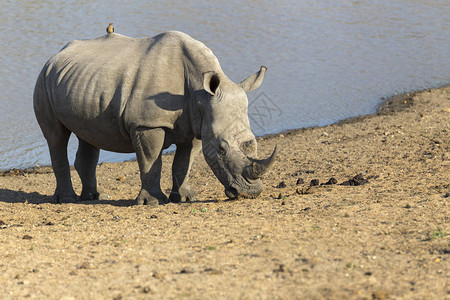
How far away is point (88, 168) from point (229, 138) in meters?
2.71

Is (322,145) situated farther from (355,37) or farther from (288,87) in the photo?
(355,37)

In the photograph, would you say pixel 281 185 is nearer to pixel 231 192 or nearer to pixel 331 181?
pixel 331 181

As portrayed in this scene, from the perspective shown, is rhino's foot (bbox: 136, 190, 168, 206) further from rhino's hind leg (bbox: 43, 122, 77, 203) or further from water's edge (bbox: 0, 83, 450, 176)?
water's edge (bbox: 0, 83, 450, 176)

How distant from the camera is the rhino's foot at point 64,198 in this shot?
966 cm

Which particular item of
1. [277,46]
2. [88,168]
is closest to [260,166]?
[88,168]

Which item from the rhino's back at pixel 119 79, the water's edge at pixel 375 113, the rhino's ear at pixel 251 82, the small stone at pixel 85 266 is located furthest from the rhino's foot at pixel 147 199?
the water's edge at pixel 375 113

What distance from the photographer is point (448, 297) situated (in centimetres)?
468

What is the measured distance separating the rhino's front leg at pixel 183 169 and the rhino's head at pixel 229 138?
839 millimetres

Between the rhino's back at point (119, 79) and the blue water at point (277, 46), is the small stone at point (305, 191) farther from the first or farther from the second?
the blue water at point (277, 46)

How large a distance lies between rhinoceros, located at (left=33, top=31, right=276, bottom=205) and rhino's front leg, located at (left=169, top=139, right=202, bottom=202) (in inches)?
0.5

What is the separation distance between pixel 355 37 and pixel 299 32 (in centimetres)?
195

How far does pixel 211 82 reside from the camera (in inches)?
319

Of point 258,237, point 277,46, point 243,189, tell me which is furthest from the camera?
point 277,46

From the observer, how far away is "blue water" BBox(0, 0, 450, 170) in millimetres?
15219
